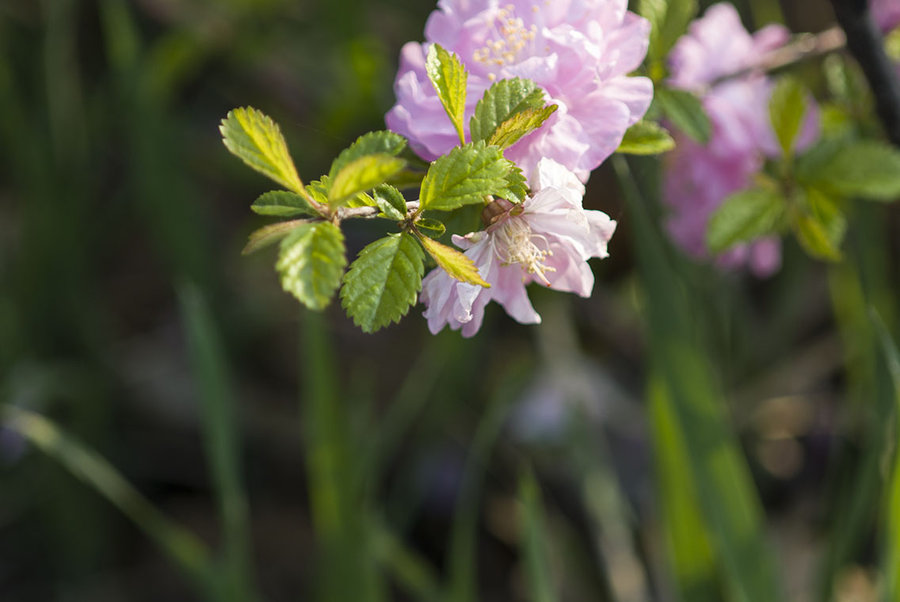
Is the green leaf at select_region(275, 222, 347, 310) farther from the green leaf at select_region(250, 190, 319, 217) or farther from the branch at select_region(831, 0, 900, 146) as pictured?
the branch at select_region(831, 0, 900, 146)

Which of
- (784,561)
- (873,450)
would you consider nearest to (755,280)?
(784,561)

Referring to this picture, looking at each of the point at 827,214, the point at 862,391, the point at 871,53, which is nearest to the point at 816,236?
the point at 827,214

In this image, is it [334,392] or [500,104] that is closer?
[500,104]

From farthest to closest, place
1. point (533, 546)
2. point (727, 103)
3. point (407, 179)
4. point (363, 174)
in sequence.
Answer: point (533, 546) → point (727, 103) → point (407, 179) → point (363, 174)

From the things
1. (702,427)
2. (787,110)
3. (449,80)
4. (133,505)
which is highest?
(449,80)

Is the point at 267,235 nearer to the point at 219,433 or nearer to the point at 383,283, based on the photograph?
the point at 383,283

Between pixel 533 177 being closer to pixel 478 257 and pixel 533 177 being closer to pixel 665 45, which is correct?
pixel 478 257

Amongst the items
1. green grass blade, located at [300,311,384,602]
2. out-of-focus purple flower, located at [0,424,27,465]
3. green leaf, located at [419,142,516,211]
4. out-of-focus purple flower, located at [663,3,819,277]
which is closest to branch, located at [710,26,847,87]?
out-of-focus purple flower, located at [663,3,819,277]
